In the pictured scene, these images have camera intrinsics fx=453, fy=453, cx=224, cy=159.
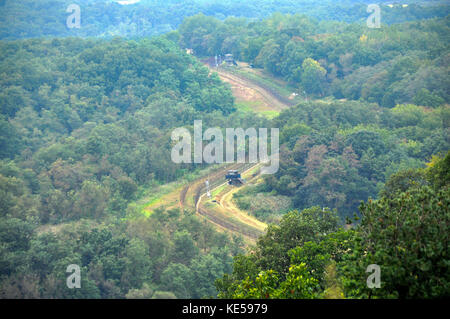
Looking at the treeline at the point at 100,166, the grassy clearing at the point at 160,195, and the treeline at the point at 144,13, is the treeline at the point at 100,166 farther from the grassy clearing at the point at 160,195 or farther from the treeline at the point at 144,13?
the treeline at the point at 144,13

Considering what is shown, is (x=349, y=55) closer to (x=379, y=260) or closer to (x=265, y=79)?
(x=265, y=79)

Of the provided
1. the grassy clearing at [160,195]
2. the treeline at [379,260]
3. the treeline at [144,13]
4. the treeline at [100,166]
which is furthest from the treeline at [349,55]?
the treeline at [379,260]

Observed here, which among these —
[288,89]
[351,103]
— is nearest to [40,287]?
[351,103]

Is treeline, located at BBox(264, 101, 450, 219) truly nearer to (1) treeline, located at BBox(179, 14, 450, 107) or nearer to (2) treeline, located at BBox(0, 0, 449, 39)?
(1) treeline, located at BBox(179, 14, 450, 107)

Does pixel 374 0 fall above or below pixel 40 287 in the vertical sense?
above

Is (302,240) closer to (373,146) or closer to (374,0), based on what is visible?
(373,146)

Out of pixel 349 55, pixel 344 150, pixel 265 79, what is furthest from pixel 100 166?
pixel 349 55
